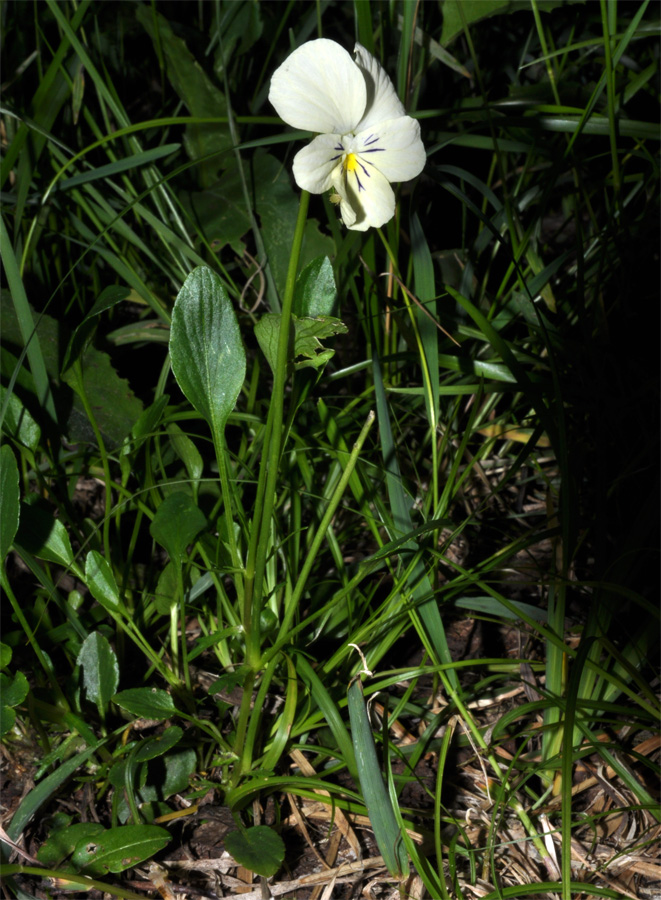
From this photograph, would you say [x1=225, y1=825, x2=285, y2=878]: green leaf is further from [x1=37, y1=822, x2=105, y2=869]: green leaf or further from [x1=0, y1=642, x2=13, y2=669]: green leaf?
[x1=0, y1=642, x2=13, y2=669]: green leaf

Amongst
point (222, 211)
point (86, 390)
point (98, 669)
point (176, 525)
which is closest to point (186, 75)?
point (222, 211)

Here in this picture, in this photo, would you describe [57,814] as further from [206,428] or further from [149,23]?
[149,23]

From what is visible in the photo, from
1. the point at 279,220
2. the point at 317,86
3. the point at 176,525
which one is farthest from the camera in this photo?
the point at 279,220

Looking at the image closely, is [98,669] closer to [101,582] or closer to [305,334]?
[101,582]

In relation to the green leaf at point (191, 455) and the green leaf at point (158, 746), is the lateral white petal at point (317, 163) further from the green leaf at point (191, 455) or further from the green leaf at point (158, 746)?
the green leaf at point (158, 746)

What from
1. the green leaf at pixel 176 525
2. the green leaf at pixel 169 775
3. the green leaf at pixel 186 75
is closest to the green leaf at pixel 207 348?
the green leaf at pixel 176 525

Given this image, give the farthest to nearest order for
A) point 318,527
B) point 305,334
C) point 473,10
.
Answer: point 473,10 < point 318,527 < point 305,334
